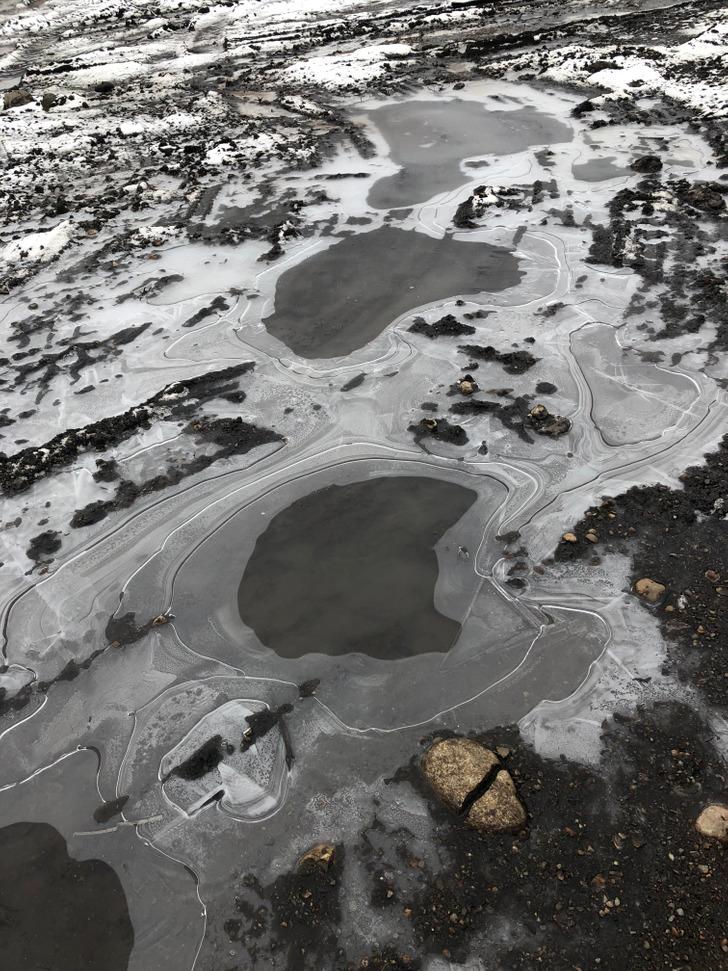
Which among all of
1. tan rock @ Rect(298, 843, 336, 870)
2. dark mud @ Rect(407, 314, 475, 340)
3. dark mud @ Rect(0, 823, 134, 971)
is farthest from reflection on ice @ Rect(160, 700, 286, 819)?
dark mud @ Rect(407, 314, 475, 340)

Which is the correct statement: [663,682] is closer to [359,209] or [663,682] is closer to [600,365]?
[600,365]

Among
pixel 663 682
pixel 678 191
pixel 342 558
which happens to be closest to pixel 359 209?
pixel 678 191

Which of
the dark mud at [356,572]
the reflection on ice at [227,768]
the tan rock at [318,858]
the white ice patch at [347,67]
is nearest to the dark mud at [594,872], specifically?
the tan rock at [318,858]

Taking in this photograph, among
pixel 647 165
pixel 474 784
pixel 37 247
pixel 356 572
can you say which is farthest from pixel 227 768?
pixel 647 165

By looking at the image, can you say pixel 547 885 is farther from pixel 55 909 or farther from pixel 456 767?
pixel 55 909

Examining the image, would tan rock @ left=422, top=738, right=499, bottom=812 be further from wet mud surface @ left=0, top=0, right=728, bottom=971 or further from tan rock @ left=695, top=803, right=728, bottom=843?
tan rock @ left=695, top=803, right=728, bottom=843
